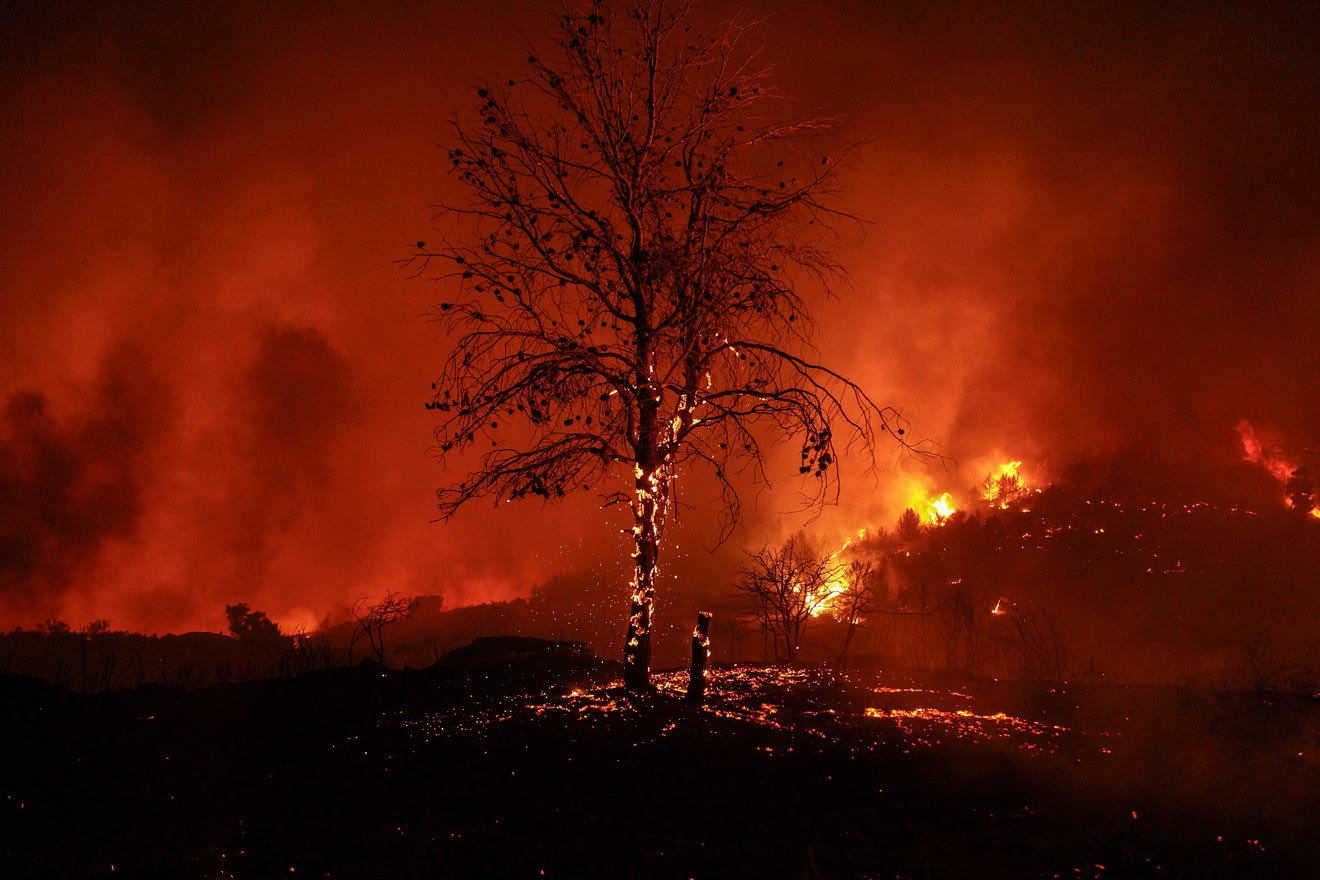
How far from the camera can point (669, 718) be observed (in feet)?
25.3

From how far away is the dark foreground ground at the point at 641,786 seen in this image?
471 cm

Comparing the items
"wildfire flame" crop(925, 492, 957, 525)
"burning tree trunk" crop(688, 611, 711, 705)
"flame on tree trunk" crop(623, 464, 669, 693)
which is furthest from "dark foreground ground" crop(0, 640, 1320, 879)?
"wildfire flame" crop(925, 492, 957, 525)

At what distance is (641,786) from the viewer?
5855 mm

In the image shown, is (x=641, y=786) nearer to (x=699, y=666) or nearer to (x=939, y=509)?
(x=699, y=666)

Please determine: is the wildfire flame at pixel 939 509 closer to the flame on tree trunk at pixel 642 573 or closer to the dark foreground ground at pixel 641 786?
the dark foreground ground at pixel 641 786

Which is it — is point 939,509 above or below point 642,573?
above

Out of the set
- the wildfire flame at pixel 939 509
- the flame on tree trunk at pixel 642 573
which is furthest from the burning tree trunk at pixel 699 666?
the wildfire flame at pixel 939 509

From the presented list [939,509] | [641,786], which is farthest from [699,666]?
[939,509]

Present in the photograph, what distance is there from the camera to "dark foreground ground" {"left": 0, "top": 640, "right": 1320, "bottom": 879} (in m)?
4.71

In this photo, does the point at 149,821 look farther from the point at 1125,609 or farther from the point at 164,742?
the point at 1125,609

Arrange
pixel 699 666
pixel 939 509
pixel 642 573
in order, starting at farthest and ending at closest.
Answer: pixel 939 509
pixel 642 573
pixel 699 666

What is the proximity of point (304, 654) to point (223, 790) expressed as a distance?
23.2 feet

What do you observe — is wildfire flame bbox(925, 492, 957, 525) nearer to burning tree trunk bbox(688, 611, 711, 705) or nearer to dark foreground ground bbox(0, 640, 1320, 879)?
dark foreground ground bbox(0, 640, 1320, 879)

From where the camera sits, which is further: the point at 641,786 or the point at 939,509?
the point at 939,509
